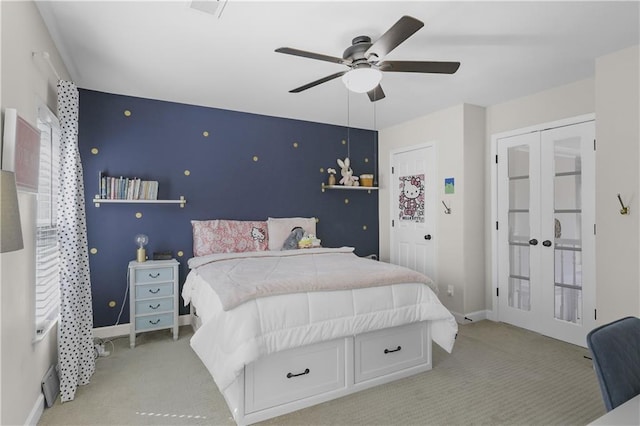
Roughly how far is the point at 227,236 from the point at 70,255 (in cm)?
168

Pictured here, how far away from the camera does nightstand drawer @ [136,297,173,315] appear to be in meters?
3.38

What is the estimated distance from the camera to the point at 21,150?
1.81 meters

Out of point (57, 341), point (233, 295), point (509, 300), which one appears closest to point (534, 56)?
point (509, 300)

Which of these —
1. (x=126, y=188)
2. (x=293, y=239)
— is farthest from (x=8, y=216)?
(x=293, y=239)

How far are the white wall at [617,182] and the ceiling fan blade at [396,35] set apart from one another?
1938mm

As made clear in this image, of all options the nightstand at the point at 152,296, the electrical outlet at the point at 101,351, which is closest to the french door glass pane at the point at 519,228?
the nightstand at the point at 152,296

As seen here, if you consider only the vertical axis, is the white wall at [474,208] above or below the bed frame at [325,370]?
above

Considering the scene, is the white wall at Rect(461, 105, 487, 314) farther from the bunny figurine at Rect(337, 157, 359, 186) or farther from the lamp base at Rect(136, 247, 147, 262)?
the lamp base at Rect(136, 247, 147, 262)

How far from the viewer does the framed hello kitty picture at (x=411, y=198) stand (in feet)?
15.3

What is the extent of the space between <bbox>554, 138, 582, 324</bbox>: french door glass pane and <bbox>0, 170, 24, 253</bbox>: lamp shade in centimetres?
414

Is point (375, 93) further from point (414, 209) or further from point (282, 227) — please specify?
point (414, 209)

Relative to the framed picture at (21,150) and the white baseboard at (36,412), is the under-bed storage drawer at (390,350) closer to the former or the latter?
the white baseboard at (36,412)

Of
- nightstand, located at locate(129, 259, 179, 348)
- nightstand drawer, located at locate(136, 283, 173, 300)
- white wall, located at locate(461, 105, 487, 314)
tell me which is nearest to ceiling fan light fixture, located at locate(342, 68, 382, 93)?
white wall, located at locate(461, 105, 487, 314)

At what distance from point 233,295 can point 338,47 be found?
6.33ft
